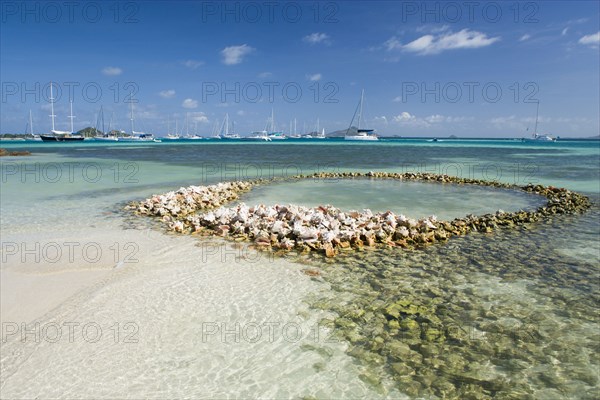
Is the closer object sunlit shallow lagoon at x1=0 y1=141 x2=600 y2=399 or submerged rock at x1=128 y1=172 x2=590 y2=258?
sunlit shallow lagoon at x1=0 y1=141 x2=600 y2=399

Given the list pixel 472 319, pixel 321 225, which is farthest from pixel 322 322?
pixel 321 225

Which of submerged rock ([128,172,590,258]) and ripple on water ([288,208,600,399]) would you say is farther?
submerged rock ([128,172,590,258])

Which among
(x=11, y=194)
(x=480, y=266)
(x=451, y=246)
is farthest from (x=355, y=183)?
(x=11, y=194)

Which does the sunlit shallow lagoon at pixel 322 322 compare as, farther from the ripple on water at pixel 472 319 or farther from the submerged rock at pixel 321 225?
the submerged rock at pixel 321 225

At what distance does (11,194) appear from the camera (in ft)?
52.6

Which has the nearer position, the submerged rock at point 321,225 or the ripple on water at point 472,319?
the ripple on water at point 472,319

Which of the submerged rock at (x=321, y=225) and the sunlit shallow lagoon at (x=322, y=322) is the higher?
the submerged rock at (x=321, y=225)

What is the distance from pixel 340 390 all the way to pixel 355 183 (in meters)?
17.8

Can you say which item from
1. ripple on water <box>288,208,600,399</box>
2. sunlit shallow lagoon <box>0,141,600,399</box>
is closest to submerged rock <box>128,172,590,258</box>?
sunlit shallow lagoon <box>0,141,600,399</box>

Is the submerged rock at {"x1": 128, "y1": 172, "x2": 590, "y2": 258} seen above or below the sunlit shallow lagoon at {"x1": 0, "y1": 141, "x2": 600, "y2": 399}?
above

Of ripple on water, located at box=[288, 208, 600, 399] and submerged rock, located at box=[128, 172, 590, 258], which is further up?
submerged rock, located at box=[128, 172, 590, 258]

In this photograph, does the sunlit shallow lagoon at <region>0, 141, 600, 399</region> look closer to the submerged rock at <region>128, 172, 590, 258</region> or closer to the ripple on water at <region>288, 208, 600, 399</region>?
the ripple on water at <region>288, 208, 600, 399</region>

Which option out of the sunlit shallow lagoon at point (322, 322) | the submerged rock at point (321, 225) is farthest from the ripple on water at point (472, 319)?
the submerged rock at point (321, 225)

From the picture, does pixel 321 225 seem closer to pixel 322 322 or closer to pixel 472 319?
pixel 322 322
